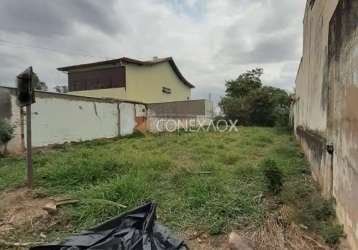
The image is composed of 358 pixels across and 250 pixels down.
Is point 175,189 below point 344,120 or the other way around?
below

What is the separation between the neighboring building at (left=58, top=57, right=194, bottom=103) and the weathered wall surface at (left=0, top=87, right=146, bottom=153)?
13.9 ft

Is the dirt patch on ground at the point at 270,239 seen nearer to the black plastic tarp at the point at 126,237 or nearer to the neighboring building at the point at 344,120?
the neighboring building at the point at 344,120

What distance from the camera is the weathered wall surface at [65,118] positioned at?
776cm

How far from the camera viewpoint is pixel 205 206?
10.7 ft

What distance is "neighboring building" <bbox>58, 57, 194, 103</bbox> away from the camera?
16797mm

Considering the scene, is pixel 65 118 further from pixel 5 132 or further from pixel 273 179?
pixel 273 179

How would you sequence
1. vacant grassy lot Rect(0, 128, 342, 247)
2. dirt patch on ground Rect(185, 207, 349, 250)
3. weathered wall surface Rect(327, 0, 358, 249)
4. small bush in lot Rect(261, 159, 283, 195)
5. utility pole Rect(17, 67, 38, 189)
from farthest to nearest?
utility pole Rect(17, 67, 38, 189), small bush in lot Rect(261, 159, 283, 195), vacant grassy lot Rect(0, 128, 342, 247), dirt patch on ground Rect(185, 207, 349, 250), weathered wall surface Rect(327, 0, 358, 249)

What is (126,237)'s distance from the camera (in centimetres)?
205

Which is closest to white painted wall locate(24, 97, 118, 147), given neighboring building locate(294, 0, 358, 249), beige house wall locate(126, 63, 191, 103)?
beige house wall locate(126, 63, 191, 103)

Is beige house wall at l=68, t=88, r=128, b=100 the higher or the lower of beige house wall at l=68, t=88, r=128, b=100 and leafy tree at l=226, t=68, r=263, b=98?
the lower

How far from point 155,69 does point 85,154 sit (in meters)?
13.7

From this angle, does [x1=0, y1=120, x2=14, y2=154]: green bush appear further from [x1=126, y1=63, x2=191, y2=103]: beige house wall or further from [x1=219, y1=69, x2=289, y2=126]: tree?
[x1=219, y1=69, x2=289, y2=126]: tree

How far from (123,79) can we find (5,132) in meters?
10.1

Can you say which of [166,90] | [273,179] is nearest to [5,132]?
[273,179]
